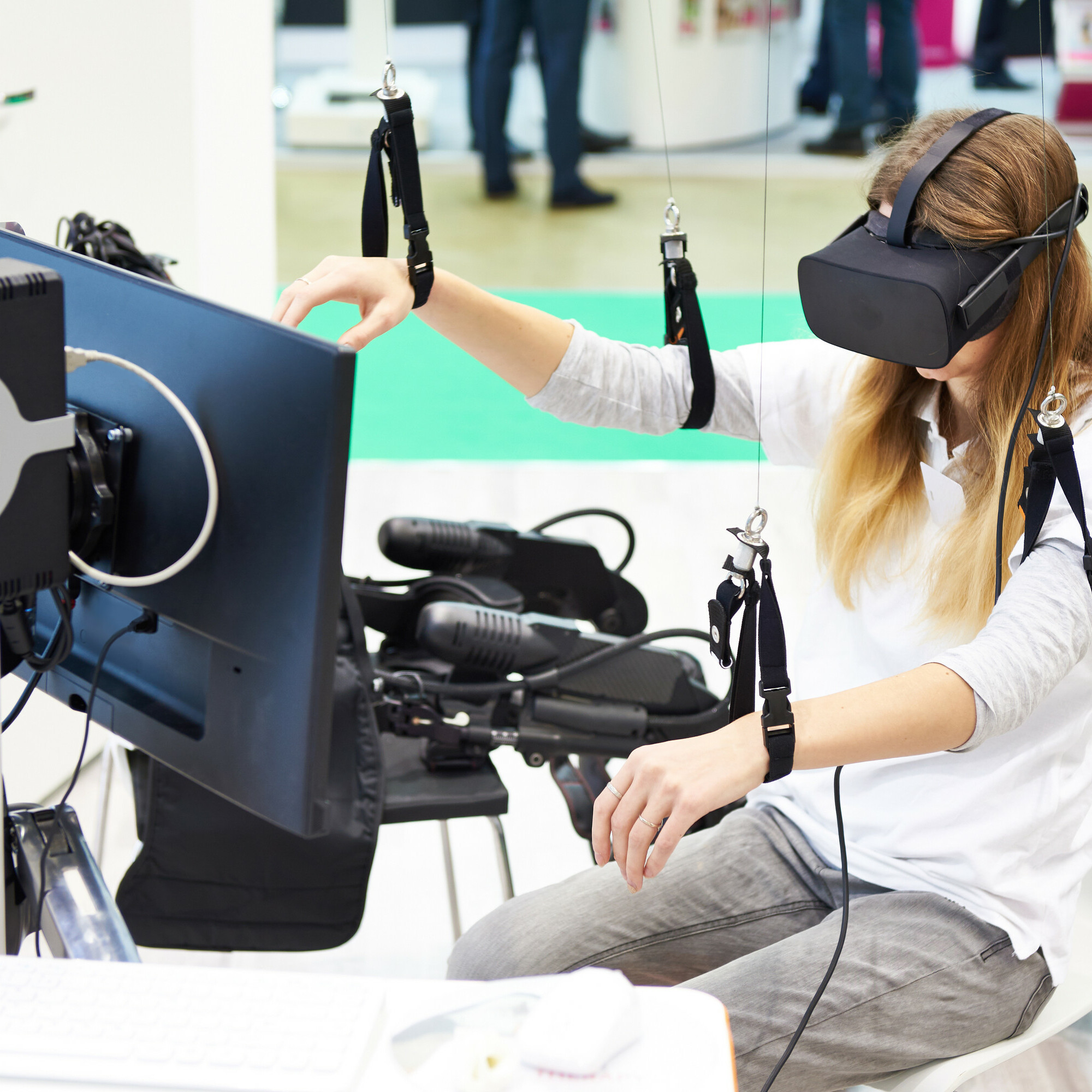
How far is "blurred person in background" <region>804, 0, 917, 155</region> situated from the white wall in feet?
11.2

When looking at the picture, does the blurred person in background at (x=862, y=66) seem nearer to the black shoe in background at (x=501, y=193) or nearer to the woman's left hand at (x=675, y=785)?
the black shoe in background at (x=501, y=193)

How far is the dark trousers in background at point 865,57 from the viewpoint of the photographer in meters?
5.45

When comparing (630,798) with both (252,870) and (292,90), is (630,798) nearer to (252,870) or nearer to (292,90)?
(252,870)

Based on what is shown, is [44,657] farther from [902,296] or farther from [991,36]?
[991,36]

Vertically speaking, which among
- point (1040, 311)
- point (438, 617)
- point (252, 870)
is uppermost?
point (1040, 311)

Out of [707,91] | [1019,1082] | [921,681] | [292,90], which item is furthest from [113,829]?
[292,90]

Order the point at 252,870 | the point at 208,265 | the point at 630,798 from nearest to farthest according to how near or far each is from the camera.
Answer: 1. the point at 630,798
2. the point at 252,870
3. the point at 208,265

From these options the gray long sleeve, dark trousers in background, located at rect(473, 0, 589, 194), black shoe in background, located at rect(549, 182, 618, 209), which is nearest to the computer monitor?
the gray long sleeve

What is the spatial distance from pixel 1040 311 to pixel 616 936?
2.24ft

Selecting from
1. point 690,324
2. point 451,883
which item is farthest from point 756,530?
point 451,883

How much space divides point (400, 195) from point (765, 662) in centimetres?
59

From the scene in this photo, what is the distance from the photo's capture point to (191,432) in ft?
2.80

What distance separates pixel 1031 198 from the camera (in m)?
1.06

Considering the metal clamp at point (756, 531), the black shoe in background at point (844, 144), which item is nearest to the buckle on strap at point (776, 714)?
the metal clamp at point (756, 531)
